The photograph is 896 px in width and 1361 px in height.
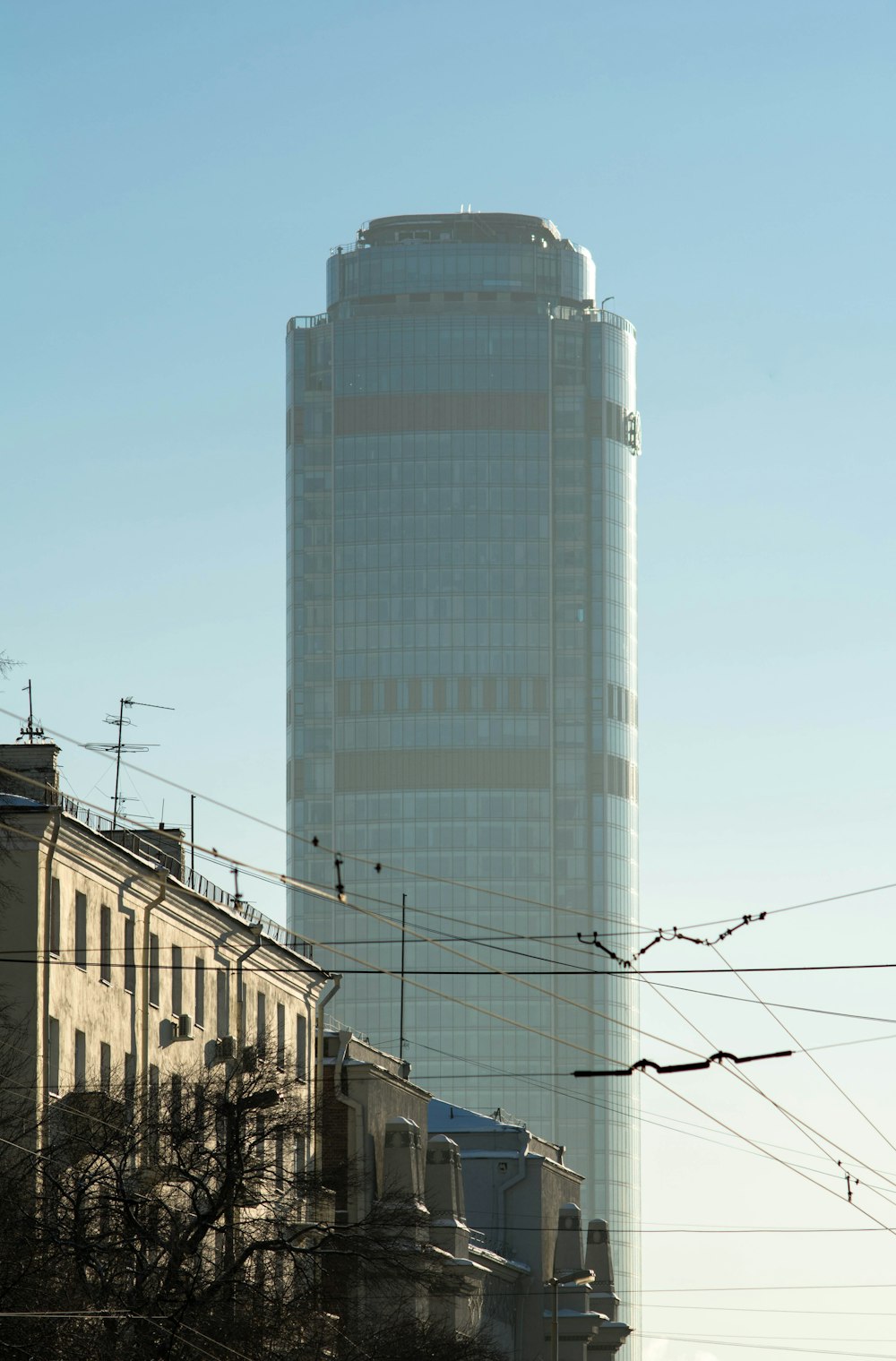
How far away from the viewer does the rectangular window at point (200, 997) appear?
69519 mm

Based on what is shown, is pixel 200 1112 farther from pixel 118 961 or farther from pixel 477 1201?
pixel 477 1201

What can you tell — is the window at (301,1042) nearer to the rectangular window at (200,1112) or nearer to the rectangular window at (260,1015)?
the rectangular window at (260,1015)

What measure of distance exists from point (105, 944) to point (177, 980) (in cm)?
483

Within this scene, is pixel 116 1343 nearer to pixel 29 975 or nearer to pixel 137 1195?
pixel 137 1195

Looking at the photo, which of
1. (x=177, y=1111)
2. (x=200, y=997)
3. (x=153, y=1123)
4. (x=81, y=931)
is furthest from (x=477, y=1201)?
(x=153, y=1123)

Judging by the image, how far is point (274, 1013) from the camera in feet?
251

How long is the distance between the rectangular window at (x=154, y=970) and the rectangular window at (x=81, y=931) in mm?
4089

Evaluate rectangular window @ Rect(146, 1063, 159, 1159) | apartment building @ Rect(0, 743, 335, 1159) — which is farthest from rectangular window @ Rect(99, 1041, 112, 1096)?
rectangular window @ Rect(146, 1063, 159, 1159)

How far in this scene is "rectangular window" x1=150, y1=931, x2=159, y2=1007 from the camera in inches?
2611

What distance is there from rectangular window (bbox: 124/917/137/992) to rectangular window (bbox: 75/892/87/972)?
90.9 inches

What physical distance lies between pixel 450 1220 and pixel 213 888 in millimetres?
18514

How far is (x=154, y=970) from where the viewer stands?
66750 millimetres

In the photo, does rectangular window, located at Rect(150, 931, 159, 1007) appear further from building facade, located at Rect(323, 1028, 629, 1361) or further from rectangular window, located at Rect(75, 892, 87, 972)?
building facade, located at Rect(323, 1028, 629, 1361)

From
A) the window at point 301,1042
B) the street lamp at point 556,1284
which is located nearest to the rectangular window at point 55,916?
the window at point 301,1042
